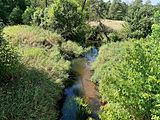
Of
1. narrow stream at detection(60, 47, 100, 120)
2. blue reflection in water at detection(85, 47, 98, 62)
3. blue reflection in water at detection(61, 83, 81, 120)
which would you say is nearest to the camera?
blue reflection in water at detection(61, 83, 81, 120)

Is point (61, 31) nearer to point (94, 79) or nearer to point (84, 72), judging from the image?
point (84, 72)

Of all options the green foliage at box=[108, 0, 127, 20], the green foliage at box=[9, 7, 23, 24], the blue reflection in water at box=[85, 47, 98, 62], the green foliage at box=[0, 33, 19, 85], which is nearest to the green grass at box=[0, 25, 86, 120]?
the green foliage at box=[0, 33, 19, 85]

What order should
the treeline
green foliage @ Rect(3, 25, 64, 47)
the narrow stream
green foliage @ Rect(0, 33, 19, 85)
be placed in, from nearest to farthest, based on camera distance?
1. green foliage @ Rect(0, 33, 19, 85)
2. the narrow stream
3. green foliage @ Rect(3, 25, 64, 47)
4. the treeline

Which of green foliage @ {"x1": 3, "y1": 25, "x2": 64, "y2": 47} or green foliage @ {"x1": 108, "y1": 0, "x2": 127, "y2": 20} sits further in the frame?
green foliage @ {"x1": 108, "y1": 0, "x2": 127, "y2": 20}

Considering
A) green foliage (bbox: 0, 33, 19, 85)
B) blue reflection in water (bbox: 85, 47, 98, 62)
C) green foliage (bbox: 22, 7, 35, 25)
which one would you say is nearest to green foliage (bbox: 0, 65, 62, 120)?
green foliage (bbox: 0, 33, 19, 85)

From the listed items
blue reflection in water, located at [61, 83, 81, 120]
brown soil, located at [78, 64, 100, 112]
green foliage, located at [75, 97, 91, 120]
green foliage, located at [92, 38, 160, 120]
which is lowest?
brown soil, located at [78, 64, 100, 112]

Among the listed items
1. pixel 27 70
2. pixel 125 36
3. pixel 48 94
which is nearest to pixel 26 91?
pixel 48 94

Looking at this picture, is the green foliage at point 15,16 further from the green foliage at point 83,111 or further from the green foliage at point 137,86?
the green foliage at point 137,86

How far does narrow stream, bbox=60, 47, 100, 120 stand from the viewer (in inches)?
909

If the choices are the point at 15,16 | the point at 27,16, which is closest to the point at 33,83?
the point at 27,16

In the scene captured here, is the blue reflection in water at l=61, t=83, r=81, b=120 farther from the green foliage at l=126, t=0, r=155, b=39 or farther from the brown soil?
the green foliage at l=126, t=0, r=155, b=39

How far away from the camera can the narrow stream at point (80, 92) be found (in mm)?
23078

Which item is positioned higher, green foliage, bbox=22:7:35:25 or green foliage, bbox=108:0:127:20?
green foliage, bbox=22:7:35:25

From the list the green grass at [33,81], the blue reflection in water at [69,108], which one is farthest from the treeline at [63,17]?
the blue reflection in water at [69,108]
